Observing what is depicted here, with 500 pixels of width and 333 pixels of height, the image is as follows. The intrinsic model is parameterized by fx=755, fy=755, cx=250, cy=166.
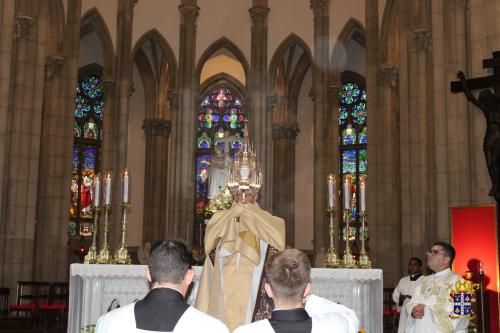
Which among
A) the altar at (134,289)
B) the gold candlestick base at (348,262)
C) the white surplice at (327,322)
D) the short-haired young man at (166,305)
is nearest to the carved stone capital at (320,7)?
the gold candlestick base at (348,262)

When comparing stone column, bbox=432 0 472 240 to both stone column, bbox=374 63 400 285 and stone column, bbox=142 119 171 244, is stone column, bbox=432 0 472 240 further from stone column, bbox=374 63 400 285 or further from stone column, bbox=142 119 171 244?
stone column, bbox=142 119 171 244

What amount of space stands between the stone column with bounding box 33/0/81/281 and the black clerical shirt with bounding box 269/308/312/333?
16.7 metres

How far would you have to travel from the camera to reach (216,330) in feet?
10.5

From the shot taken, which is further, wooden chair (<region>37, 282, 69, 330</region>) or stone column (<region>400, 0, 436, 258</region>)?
stone column (<region>400, 0, 436, 258</region>)

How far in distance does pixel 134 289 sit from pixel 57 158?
11995 mm

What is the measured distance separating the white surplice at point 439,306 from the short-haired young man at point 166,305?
11.5 ft

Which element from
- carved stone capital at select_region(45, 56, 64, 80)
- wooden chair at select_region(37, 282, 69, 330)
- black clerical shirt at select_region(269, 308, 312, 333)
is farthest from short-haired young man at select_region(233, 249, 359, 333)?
carved stone capital at select_region(45, 56, 64, 80)

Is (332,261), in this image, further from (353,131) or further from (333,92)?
(353,131)

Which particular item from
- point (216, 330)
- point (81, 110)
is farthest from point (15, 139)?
point (216, 330)

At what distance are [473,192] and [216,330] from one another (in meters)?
10.4

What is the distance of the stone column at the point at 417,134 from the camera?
52.7 ft

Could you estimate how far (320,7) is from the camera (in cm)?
2358

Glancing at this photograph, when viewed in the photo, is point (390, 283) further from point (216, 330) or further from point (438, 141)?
point (216, 330)

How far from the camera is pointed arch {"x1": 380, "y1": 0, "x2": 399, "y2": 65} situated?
21.2 metres
